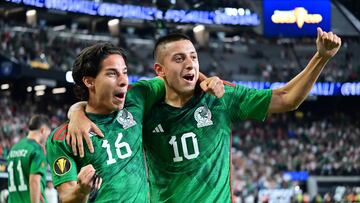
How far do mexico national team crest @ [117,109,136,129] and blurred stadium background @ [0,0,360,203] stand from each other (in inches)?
729

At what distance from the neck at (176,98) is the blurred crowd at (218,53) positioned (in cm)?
2562

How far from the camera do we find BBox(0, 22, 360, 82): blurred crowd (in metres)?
32.4

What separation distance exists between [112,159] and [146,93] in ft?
2.66

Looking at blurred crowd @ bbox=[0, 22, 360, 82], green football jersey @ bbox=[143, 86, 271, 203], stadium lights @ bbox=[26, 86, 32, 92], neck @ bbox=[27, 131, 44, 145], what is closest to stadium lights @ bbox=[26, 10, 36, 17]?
blurred crowd @ bbox=[0, 22, 360, 82]

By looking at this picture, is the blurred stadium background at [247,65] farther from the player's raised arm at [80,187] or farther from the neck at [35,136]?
the player's raised arm at [80,187]

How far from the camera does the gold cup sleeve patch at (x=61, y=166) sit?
4.20 meters

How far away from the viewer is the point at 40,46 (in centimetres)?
3309

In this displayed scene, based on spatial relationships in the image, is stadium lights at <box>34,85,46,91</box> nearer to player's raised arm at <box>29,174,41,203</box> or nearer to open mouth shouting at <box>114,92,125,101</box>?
player's raised arm at <box>29,174,41,203</box>

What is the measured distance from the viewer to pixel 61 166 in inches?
166

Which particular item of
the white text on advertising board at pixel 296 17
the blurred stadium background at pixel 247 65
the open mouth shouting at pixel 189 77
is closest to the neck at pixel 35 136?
the open mouth shouting at pixel 189 77

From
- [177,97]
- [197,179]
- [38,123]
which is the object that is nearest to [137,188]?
[197,179]

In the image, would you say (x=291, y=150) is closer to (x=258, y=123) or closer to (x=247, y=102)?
(x=258, y=123)

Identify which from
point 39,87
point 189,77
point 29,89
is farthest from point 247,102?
point 39,87

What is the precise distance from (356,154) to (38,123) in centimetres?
3088
